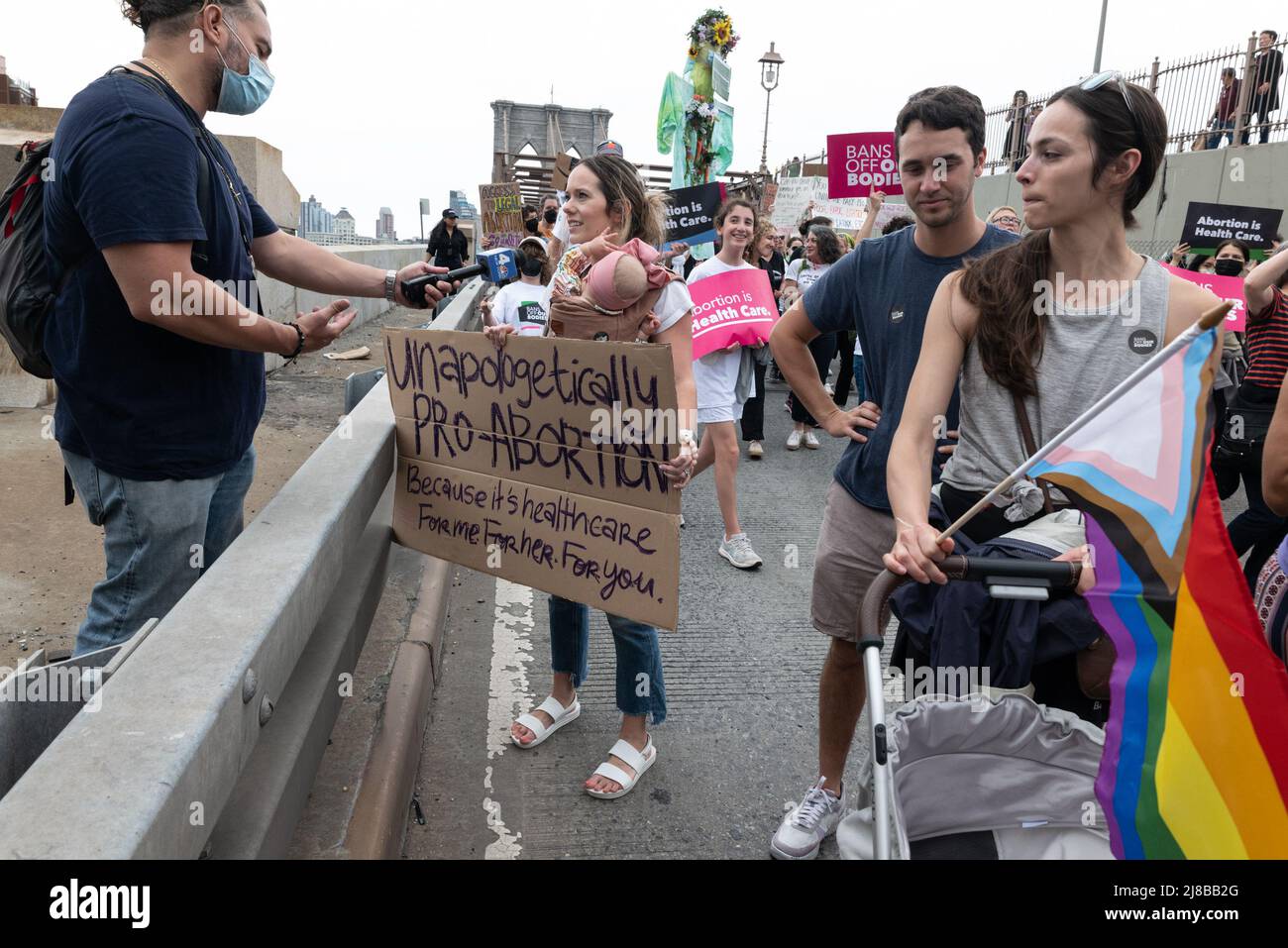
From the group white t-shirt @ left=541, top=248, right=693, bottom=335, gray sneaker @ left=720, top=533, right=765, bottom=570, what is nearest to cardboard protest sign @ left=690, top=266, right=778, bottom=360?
gray sneaker @ left=720, top=533, right=765, bottom=570

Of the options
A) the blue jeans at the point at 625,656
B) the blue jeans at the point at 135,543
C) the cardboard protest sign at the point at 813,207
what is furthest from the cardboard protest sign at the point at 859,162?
the blue jeans at the point at 135,543

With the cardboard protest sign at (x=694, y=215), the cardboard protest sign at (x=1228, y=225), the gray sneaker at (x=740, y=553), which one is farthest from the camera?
the cardboard protest sign at (x=694, y=215)

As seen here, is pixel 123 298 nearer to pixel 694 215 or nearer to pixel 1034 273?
pixel 1034 273

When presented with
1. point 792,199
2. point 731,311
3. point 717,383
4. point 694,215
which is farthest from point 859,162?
point 792,199

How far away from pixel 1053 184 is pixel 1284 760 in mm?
1336

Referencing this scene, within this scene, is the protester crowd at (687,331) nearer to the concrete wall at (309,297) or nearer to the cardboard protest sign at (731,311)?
the concrete wall at (309,297)

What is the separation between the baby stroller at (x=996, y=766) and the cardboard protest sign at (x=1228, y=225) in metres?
9.73

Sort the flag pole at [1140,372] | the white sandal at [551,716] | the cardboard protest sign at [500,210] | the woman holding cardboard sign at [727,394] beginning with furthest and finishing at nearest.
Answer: the cardboard protest sign at [500,210]
the woman holding cardboard sign at [727,394]
the white sandal at [551,716]
the flag pole at [1140,372]

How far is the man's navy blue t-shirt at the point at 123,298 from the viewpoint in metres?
2.25

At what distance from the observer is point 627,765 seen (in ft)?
11.2

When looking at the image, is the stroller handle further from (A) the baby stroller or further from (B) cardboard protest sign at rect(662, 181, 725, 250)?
(B) cardboard protest sign at rect(662, 181, 725, 250)

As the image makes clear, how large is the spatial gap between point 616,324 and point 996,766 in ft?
6.27

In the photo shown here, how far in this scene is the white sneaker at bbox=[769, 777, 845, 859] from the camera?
303cm
